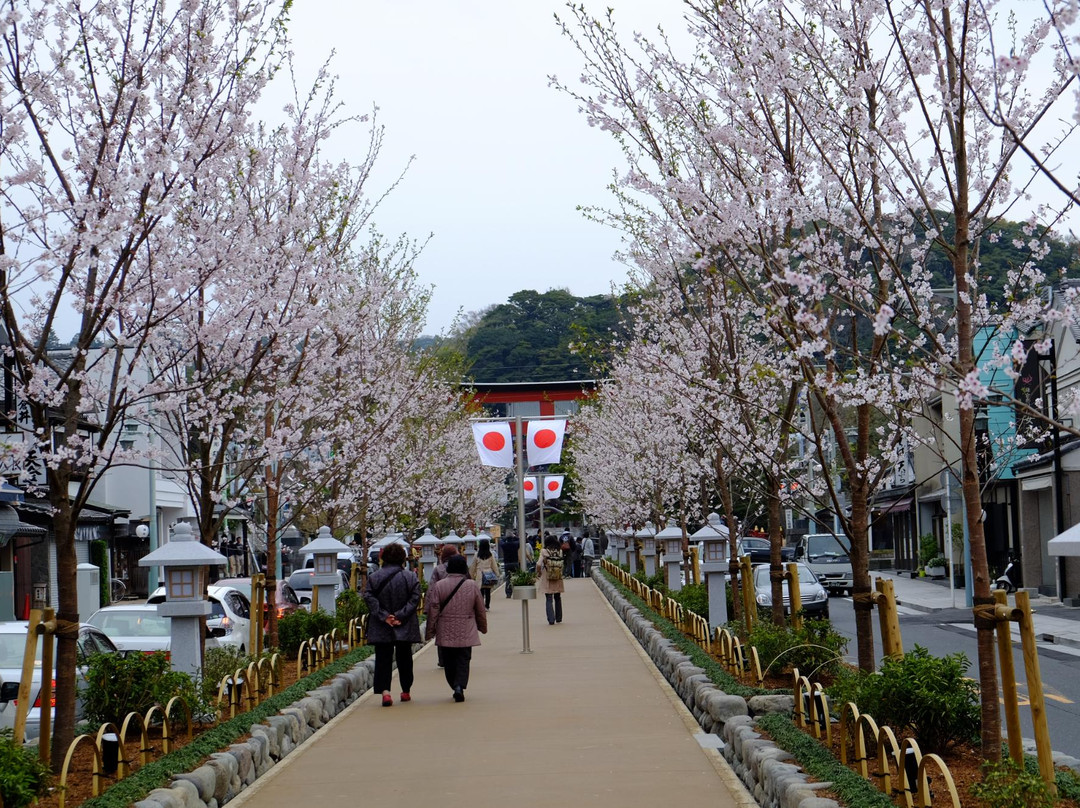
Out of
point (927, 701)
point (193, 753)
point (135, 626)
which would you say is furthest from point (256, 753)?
point (135, 626)

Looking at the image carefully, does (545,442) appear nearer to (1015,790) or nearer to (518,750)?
(518,750)

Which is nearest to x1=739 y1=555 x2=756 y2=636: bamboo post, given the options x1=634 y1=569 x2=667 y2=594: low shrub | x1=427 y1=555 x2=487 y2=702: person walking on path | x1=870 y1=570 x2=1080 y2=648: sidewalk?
x1=870 y1=570 x2=1080 y2=648: sidewalk

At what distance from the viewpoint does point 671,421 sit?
2091 centimetres

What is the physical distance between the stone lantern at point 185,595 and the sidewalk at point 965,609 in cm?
826

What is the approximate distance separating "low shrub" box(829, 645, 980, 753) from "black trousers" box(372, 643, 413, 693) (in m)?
6.21

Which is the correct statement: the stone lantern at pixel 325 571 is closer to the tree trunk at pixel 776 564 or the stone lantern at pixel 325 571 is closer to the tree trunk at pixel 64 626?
the tree trunk at pixel 776 564

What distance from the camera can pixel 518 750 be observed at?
10109 mm

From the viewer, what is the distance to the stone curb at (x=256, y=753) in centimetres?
735

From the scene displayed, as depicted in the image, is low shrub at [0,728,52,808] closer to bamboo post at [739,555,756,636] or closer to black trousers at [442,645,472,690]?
black trousers at [442,645,472,690]

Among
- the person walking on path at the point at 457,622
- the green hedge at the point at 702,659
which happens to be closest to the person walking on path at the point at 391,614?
Result: the person walking on path at the point at 457,622

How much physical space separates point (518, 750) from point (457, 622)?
3168 millimetres

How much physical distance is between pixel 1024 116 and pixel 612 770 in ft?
18.0

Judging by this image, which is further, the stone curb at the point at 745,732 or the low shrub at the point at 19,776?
the stone curb at the point at 745,732

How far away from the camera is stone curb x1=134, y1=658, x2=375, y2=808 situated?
7.35m
